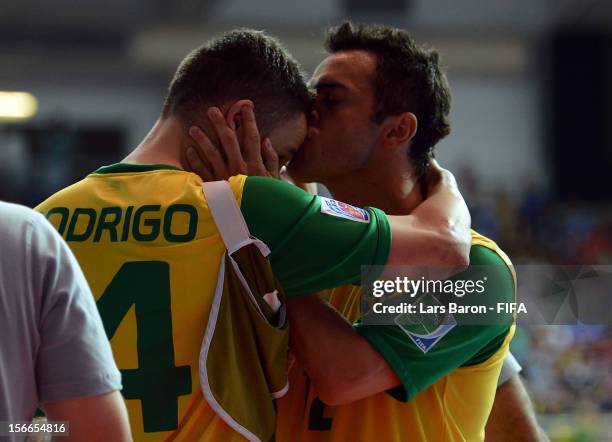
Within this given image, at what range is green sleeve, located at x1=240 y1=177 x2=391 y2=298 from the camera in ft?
5.72

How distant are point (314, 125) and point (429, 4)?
12.6 metres

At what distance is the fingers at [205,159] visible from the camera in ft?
6.23

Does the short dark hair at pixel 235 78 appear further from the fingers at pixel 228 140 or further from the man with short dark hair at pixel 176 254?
the man with short dark hair at pixel 176 254

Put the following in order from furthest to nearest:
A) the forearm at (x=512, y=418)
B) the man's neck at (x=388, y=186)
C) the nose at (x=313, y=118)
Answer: the forearm at (x=512, y=418) < the man's neck at (x=388, y=186) < the nose at (x=313, y=118)

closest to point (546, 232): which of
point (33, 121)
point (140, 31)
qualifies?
point (140, 31)

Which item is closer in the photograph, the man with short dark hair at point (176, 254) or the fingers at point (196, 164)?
the man with short dark hair at point (176, 254)

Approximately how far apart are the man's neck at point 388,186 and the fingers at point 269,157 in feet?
1.19

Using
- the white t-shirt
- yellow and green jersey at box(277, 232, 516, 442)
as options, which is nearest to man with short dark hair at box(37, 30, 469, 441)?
yellow and green jersey at box(277, 232, 516, 442)

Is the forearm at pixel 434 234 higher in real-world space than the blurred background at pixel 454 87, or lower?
higher

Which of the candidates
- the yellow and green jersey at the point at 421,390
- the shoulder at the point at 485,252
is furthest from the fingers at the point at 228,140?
the shoulder at the point at 485,252

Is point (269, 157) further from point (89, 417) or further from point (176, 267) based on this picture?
point (89, 417)

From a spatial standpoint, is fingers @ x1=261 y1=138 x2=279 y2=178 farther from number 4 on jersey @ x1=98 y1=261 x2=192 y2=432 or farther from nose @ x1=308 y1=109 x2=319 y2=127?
number 4 on jersey @ x1=98 y1=261 x2=192 y2=432

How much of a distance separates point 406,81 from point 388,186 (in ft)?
0.88

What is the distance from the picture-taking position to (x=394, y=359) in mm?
1885
